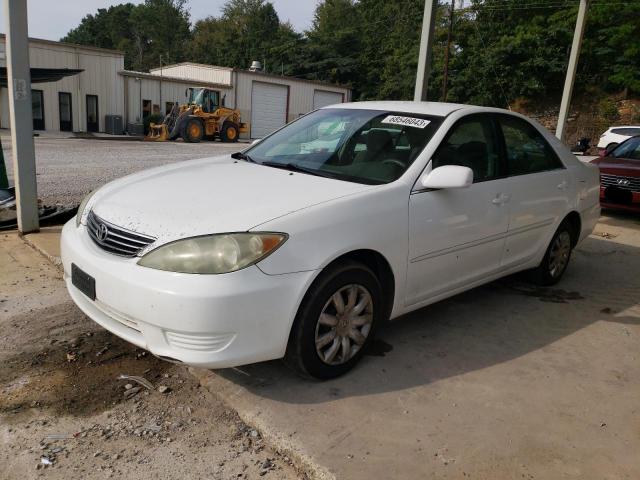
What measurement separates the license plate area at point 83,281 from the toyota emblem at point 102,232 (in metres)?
0.20

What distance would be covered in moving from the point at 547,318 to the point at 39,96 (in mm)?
25242

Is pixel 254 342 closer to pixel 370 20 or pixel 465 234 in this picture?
pixel 465 234

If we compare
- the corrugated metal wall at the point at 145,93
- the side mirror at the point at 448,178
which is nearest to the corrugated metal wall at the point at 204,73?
the corrugated metal wall at the point at 145,93

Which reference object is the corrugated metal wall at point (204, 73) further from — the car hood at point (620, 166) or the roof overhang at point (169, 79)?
the car hood at point (620, 166)

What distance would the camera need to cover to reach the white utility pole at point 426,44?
6.75 meters

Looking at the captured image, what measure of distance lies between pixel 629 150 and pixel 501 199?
21.3 ft

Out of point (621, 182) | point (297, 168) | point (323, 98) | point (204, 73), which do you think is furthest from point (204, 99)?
point (297, 168)

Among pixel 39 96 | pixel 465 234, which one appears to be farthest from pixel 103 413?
pixel 39 96

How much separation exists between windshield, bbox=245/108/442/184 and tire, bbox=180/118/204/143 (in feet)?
63.0

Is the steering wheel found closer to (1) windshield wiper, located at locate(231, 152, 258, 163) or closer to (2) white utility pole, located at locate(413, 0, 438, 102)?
(1) windshield wiper, located at locate(231, 152, 258, 163)

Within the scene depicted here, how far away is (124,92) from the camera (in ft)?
89.6

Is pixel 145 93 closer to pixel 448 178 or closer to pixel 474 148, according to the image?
pixel 474 148

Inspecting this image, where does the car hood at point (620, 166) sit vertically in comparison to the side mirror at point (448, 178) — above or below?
below

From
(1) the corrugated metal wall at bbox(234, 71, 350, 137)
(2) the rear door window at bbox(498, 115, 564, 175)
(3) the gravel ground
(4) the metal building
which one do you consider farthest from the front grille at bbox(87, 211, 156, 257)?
(1) the corrugated metal wall at bbox(234, 71, 350, 137)
